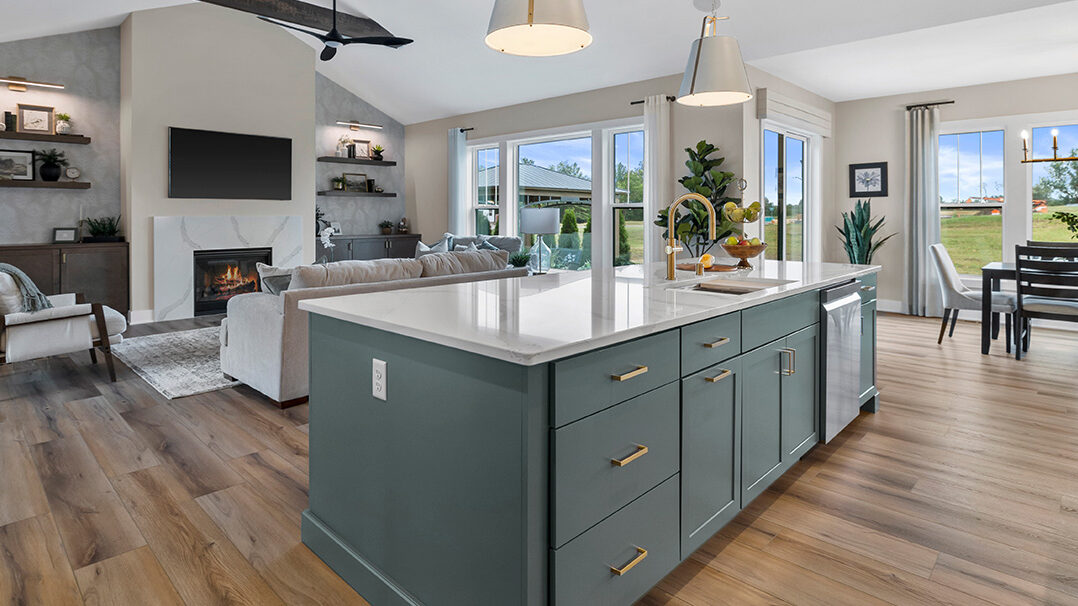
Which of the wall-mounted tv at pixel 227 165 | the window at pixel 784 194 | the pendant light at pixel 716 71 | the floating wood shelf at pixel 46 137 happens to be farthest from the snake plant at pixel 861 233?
the floating wood shelf at pixel 46 137

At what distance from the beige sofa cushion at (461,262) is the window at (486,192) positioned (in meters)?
3.97

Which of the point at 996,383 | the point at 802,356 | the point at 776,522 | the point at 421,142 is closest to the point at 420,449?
the point at 776,522

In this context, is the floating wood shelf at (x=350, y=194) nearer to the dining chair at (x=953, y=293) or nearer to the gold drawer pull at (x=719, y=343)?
the dining chair at (x=953, y=293)

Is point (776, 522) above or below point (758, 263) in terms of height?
below

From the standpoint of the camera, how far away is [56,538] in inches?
85.9

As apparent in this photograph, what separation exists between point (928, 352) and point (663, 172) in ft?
9.46

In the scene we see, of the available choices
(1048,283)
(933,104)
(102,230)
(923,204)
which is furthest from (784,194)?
(102,230)

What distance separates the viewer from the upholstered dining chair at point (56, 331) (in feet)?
12.6

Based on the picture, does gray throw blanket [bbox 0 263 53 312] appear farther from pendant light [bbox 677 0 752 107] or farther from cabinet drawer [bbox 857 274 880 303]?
cabinet drawer [bbox 857 274 880 303]

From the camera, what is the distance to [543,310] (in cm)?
186

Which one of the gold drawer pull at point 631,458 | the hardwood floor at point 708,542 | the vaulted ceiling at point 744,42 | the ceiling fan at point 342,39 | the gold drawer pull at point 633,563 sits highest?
the vaulted ceiling at point 744,42

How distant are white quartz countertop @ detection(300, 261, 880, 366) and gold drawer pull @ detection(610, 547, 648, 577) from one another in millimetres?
591

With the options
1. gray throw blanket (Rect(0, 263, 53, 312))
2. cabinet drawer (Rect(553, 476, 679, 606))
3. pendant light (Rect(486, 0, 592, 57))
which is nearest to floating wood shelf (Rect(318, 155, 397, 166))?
gray throw blanket (Rect(0, 263, 53, 312))

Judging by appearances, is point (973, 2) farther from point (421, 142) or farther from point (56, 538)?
point (421, 142)
